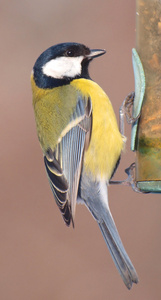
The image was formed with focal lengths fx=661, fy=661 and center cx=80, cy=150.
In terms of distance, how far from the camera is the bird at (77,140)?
3494 mm

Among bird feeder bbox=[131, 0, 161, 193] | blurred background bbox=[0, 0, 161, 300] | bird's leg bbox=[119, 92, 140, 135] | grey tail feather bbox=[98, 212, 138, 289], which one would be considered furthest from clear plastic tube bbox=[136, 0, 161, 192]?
blurred background bbox=[0, 0, 161, 300]

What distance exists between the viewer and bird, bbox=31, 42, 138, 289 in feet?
11.5

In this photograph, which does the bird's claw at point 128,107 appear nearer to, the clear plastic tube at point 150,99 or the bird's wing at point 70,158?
the clear plastic tube at point 150,99

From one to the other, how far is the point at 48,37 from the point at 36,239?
1.68 meters

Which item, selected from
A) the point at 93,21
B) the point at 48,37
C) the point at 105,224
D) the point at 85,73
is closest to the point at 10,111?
the point at 48,37

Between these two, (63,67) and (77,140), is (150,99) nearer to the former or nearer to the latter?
(77,140)

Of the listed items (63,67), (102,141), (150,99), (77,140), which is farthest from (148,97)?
(63,67)

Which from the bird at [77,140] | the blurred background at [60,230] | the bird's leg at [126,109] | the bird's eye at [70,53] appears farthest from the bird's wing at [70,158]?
the blurred background at [60,230]

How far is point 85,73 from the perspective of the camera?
387 centimetres

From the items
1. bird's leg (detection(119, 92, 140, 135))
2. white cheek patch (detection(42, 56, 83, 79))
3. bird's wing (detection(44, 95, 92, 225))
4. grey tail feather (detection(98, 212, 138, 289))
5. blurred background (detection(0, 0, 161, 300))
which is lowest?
blurred background (detection(0, 0, 161, 300))

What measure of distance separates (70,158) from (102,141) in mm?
202

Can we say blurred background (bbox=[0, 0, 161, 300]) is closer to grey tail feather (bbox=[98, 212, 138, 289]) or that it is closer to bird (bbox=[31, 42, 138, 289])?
bird (bbox=[31, 42, 138, 289])

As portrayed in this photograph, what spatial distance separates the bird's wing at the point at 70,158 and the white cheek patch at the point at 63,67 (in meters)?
0.22

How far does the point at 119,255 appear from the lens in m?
3.41
